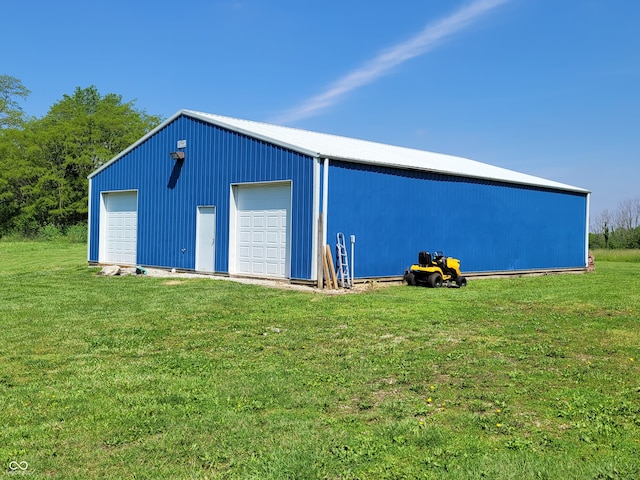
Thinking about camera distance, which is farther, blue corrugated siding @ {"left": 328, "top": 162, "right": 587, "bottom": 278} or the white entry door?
the white entry door

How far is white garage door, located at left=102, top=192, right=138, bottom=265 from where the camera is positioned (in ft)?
67.8

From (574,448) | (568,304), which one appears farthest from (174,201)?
(574,448)

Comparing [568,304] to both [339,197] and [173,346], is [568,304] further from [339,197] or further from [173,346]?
[173,346]

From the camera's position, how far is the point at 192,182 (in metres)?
18.2

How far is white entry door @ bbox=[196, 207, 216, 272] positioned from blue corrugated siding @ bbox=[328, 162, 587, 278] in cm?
449

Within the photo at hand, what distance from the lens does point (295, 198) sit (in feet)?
49.6

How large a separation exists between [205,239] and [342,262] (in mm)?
5030

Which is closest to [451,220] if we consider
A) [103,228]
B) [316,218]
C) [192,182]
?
[316,218]

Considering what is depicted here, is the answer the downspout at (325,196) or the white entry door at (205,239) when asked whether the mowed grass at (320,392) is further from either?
the white entry door at (205,239)

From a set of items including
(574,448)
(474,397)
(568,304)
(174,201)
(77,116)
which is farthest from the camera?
(77,116)

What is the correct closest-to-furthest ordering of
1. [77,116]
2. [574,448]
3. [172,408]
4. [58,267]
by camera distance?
[574,448] → [172,408] → [58,267] → [77,116]

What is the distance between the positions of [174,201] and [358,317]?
36.1ft

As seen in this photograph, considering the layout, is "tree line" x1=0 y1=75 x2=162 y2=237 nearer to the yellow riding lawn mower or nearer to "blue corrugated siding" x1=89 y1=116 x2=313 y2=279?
"blue corrugated siding" x1=89 y1=116 x2=313 y2=279

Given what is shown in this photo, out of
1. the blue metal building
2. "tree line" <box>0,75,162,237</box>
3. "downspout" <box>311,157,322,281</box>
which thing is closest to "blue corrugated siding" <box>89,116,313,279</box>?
the blue metal building
